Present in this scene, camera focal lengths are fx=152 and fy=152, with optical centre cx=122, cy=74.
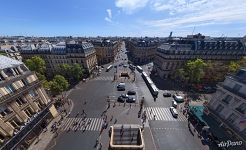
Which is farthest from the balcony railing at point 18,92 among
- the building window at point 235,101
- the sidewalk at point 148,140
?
the building window at point 235,101

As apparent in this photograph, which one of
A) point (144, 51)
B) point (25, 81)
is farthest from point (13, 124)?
point (144, 51)

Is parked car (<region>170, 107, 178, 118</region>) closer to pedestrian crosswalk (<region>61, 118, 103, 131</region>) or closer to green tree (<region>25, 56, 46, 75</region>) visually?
pedestrian crosswalk (<region>61, 118, 103, 131</region>)

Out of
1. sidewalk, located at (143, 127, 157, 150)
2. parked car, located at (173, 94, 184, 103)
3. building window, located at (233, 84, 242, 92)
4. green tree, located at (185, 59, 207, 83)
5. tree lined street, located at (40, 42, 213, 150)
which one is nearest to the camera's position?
sidewalk, located at (143, 127, 157, 150)

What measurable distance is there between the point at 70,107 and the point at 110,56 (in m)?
92.6

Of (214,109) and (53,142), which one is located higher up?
(214,109)

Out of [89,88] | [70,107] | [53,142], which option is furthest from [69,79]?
[53,142]

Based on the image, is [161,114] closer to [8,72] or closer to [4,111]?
[4,111]

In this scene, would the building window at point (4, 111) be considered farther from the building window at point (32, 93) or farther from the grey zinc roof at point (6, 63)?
the grey zinc roof at point (6, 63)

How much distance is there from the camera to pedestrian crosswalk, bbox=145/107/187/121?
55.5 metres

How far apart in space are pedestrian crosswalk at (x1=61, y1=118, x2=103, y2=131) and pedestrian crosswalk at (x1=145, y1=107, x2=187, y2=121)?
60.4 ft

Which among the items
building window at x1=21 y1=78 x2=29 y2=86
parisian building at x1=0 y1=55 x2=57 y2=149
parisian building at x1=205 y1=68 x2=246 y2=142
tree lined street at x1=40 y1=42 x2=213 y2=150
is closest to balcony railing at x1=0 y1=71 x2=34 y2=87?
parisian building at x1=0 y1=55 x2=57 y2=149

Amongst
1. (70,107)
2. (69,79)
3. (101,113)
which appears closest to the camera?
(101,113)

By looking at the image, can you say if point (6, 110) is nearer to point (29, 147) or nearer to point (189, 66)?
point (29, 147)

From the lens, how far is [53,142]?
43688 mm
